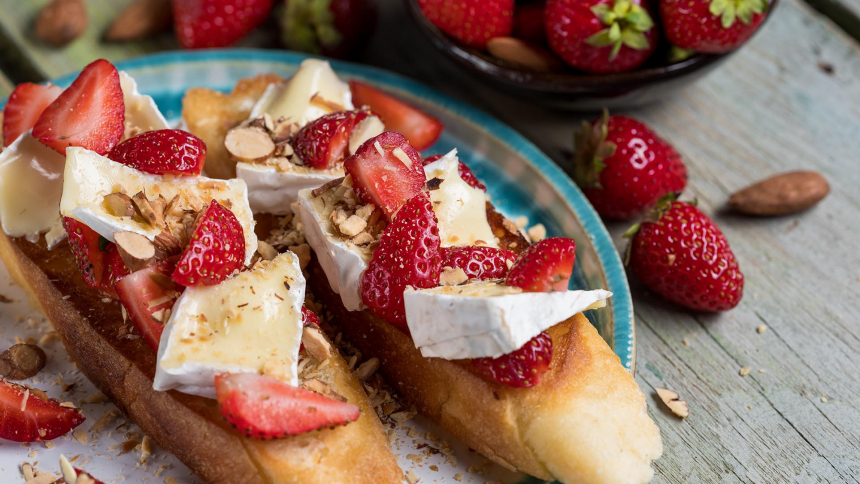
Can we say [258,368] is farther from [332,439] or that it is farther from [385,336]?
[385,336]

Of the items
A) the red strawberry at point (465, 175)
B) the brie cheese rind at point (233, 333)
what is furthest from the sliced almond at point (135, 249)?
the red strawberry at point (465, 175)

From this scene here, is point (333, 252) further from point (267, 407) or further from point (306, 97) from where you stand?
point (306, 97)

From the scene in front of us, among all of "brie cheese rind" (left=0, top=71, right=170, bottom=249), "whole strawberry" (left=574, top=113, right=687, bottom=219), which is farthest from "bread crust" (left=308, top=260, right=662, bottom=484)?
"brie cheese rind" (left=0, top=71, right=170, bottom=249)

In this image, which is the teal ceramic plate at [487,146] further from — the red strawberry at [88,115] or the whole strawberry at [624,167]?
the red strawberry at [88,115]

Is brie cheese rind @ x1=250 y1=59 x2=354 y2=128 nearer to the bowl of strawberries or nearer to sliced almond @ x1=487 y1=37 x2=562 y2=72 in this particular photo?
the bowl of strawberries

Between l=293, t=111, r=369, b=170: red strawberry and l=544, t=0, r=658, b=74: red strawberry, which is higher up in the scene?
l=544, t=0, r=658, b=74: red strawberry

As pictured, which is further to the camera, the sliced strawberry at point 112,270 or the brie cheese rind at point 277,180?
the brie cheese rind at point 277,180
